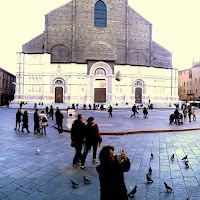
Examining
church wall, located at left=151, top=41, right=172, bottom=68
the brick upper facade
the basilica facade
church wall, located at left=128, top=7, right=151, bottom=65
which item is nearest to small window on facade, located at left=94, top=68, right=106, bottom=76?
the basilica facade

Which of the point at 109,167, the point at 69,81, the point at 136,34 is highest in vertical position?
the point at 136,34

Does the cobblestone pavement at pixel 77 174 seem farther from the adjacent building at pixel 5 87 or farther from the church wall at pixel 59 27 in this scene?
the adjacent building at pixel 5 87

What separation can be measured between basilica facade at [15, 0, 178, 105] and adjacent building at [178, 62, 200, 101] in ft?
94.6

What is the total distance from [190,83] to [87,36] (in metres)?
44.6

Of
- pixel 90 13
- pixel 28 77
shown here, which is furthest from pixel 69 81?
pixel 90 13

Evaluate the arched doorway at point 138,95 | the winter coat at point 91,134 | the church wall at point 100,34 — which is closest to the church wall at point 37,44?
the church wall at point 100,34

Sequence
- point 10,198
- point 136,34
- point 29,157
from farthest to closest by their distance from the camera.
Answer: point 136,34 → point 29,157 → point 10,198

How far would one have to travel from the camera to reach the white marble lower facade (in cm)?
4241

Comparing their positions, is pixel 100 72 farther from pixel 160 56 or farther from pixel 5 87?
pixel 5 87

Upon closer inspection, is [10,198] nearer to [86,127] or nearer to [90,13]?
[86,127]

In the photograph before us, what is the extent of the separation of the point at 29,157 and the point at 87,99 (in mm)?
36284

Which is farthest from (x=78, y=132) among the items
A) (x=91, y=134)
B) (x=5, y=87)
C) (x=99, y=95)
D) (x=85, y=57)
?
(x=5, y=87)

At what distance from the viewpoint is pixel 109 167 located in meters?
2.59

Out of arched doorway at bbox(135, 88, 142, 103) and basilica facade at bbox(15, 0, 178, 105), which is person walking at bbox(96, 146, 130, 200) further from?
arched doorway at bbox(135, 88, 142, 103)
